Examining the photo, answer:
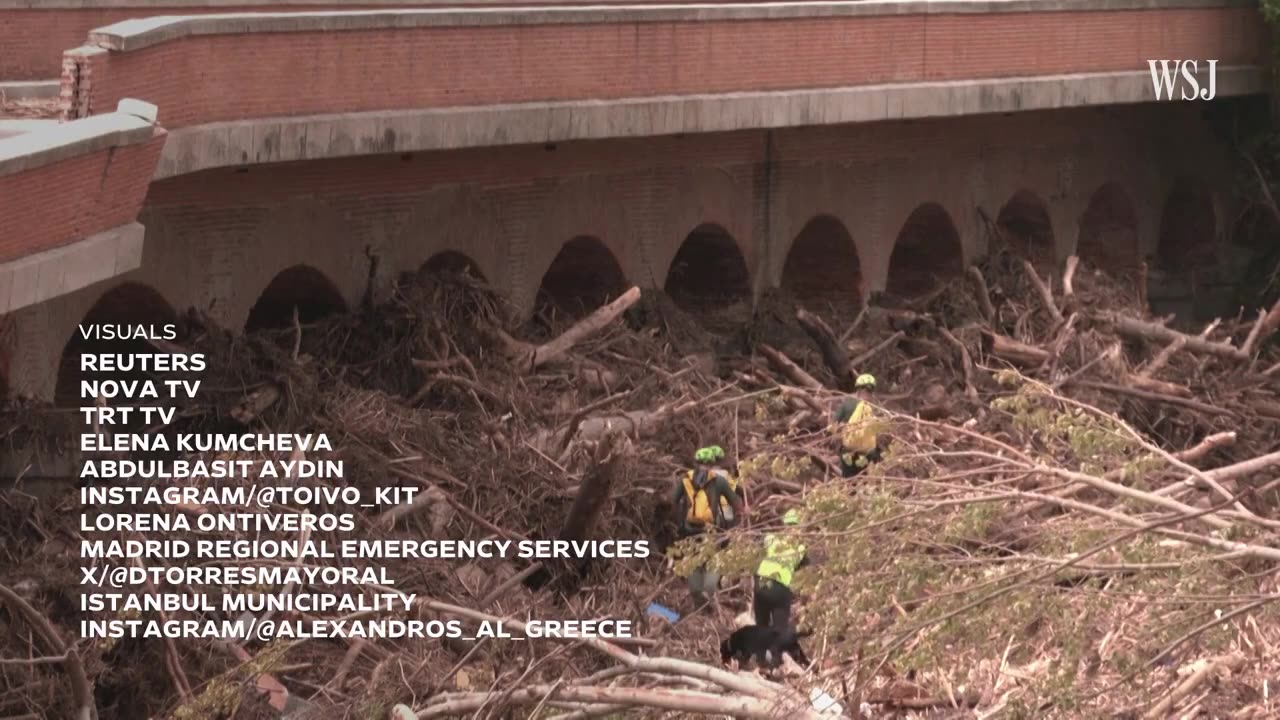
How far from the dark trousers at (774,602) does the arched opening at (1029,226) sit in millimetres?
15457

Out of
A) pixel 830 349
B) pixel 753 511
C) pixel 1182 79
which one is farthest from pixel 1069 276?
pixel 753 511

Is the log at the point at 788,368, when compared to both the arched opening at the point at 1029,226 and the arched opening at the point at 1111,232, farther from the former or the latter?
the arched opening at the point at 1111,232

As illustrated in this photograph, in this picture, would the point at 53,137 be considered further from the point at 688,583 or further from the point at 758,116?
the point at 758,116

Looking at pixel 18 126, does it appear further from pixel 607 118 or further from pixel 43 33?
pixel 607 118

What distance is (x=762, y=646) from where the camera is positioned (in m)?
13.9

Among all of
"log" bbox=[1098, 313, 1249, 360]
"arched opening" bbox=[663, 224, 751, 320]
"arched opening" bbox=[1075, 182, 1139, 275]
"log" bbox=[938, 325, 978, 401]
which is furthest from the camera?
"arched opening" bbox=[1075, 182, 1139, 275]

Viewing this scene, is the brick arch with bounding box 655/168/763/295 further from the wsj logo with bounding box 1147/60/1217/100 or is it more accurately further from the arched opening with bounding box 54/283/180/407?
the wsj logo with bounding box 1147/60/1217/100

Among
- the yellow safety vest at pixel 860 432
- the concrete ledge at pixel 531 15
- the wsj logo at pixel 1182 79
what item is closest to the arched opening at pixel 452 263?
the concrete ledge at pixel 531 15

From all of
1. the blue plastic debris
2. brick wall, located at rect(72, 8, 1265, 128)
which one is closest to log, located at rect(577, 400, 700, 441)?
the blue plastic debris

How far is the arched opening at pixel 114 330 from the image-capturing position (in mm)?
17000

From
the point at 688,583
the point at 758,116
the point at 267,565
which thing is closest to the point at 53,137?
the point at 267,565

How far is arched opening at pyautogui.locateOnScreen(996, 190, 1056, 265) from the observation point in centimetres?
2914

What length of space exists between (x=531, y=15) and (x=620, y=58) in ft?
4.26

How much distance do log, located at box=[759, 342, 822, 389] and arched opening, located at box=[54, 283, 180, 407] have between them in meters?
6.00
